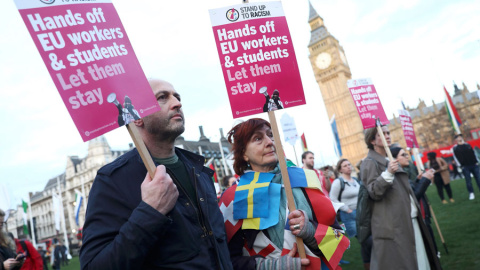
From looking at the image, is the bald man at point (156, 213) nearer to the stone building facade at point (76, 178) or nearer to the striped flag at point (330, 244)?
the striped flag at point (330, 244)

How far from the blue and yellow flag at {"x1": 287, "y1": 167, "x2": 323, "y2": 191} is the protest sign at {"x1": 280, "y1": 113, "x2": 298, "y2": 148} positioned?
9.09m

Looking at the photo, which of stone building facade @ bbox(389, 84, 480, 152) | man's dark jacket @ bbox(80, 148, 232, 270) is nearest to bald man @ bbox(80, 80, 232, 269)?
man's dark jacket @ bbox(80, 148, 232, 270)

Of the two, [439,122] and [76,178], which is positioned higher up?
[76,178]

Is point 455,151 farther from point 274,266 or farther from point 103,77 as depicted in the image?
point 103,77

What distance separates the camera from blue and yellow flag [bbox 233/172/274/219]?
2516 millimetres

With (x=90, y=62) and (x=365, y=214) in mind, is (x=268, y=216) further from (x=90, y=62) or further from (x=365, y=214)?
(x=365, y=214)

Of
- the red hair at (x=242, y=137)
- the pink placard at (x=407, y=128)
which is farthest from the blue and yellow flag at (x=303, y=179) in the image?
the pink placard at (x=407, y=128)

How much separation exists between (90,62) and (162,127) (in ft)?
1.74

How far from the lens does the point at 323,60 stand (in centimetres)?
7181

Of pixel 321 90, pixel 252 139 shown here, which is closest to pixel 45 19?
pixel 252 139

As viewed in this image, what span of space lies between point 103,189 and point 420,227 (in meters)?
3.48

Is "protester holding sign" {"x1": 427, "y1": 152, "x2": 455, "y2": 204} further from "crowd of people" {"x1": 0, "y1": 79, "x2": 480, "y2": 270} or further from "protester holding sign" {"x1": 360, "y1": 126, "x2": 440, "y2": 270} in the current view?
"crowd of people" {"x1": 0, "y1": 79, "x2": 480, "y2": 270}

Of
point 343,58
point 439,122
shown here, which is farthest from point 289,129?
point 439,122

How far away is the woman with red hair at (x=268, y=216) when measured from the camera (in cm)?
235
